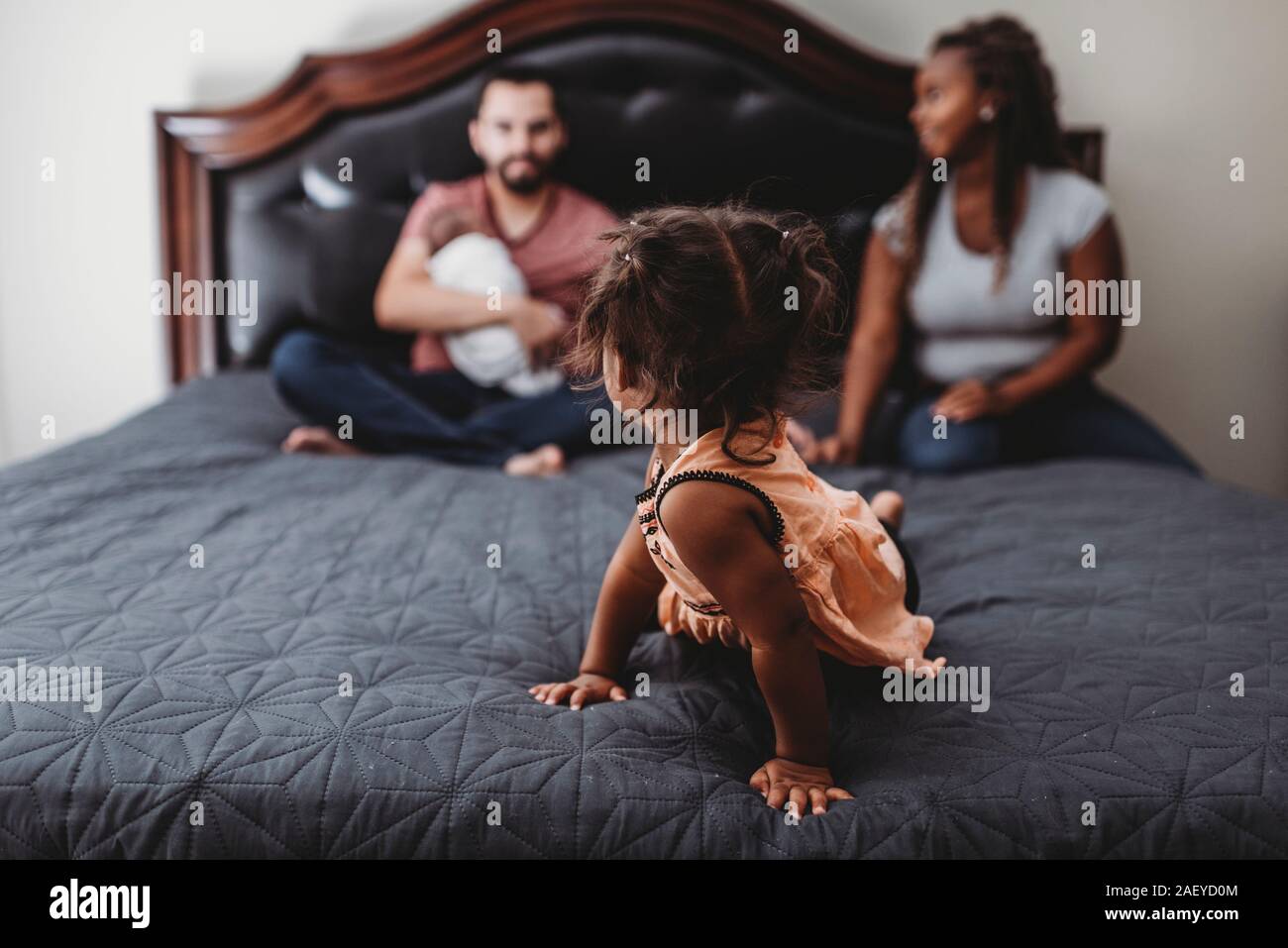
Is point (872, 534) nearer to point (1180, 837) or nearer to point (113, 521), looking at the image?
point (1180, 837)

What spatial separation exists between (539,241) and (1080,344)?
38.3 inches

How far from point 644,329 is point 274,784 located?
1.38 feet

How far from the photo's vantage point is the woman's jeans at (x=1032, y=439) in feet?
5.79

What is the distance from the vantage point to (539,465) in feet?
5.67

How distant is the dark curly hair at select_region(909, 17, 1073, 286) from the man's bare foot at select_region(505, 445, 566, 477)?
75cm

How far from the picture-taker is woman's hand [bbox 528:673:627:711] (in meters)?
0.92

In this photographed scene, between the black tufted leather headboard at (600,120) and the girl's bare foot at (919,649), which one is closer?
the girl's bare foot at (919,649)

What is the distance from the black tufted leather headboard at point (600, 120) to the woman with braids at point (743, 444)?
1.28 meters

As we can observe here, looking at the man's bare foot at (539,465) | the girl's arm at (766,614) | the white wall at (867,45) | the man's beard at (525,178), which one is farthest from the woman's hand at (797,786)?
the white wall at (867,45)

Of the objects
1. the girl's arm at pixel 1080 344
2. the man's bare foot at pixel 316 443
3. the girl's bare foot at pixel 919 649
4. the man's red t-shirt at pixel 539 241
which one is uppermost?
the man's red t-shirt at pixel 539 241

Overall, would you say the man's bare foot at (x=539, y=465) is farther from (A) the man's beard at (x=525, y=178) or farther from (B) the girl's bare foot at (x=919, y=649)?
(B) the girl's bare foot at (x=919, y=649)

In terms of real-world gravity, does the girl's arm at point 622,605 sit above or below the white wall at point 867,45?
below

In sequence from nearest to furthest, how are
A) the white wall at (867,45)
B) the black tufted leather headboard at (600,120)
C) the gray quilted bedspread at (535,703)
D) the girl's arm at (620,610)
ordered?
the gray quilted bedspread at (535,703) → the girl's arm at (620,610) → the black tufted leather headboard at (600,120) → the white wall at (867,45)
